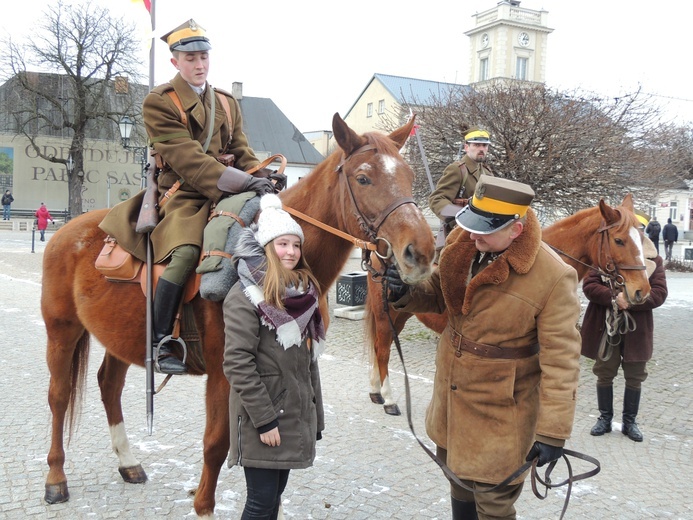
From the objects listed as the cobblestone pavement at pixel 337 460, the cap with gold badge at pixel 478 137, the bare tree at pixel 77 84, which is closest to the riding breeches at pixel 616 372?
the cobblestone pavement at pixel 337 460

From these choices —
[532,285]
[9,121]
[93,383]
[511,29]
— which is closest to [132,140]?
[9,121]

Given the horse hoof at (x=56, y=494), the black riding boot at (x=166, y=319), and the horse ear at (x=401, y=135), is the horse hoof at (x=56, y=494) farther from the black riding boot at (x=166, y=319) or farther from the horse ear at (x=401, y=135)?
the horse ear at (x=401, y=135)

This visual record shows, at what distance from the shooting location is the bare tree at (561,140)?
9.55m

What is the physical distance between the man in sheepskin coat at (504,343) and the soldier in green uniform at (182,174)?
3.84 feet

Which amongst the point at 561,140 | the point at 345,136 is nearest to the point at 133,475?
the point at 345,136

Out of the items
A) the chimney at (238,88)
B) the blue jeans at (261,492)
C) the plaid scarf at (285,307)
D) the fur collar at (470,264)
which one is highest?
the chimney at (238,88)

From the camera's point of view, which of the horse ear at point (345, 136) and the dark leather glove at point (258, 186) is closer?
the horse ear at point (345, 136)

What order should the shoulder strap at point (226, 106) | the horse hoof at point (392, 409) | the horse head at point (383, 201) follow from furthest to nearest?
the horse hoof at point (392, 409) → the shoulder strap at point (226, 106) → the horse head at point (383, 201)

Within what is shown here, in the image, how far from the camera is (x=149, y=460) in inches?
191

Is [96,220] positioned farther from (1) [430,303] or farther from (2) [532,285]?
(2) [532,285]

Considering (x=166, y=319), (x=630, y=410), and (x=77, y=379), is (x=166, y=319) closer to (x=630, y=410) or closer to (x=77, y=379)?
(x=77, y=379)

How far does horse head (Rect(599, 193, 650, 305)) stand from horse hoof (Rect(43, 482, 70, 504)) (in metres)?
4.74

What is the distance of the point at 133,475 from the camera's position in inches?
175

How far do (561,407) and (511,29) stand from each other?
66.4 m
